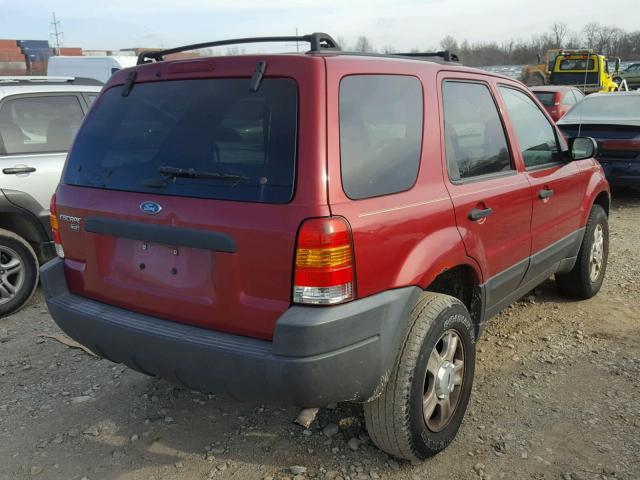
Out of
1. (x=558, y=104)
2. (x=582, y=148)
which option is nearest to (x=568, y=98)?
(x=558, y=104)

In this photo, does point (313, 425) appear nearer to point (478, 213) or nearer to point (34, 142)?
point (478, 213)

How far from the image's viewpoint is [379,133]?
246 centimetres

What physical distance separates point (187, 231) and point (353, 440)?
1.39 meters

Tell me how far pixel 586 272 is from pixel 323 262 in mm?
3217

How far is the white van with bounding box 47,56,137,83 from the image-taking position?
12391 mm

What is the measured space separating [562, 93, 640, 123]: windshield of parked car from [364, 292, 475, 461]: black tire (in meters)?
7.16

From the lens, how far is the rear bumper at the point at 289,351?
214 centimetres

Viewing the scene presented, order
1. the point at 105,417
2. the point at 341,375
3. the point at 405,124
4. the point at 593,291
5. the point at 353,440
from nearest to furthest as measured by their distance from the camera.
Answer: the point at 341,375 → the point at 405,124 → the point at 353,440 → the point at 105,417 → the point at 593,291

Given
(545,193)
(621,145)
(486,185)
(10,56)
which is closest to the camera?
(486,185)

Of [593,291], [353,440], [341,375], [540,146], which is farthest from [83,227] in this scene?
[593,291]

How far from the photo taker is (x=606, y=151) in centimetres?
803

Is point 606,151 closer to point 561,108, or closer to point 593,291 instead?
point 593,291

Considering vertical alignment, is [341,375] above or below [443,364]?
above

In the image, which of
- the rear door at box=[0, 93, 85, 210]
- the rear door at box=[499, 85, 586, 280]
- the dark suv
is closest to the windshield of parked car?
the rear door at box=[499, 85, 586, 280]
